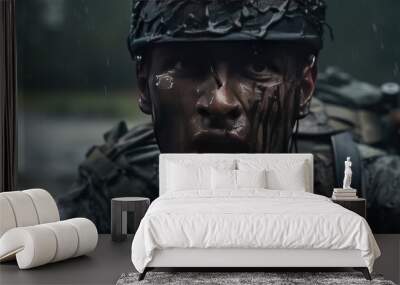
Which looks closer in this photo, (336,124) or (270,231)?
(270,231)

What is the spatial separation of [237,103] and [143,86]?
1.11m

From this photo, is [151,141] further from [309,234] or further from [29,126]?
[309,234]

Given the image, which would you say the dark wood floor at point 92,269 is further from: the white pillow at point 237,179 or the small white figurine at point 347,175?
the white pillow at point 237,179

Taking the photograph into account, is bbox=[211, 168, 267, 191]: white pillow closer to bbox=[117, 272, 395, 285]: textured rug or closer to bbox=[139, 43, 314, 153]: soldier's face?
bbox=[139, 43, 314, 153]: soldier's face

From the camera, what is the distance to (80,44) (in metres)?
7.85

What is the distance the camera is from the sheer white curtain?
24.6 feet

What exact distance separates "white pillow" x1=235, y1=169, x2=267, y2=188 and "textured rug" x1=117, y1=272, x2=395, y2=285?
1.57m

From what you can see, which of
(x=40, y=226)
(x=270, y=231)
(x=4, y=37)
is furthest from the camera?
(x=4, y=37)

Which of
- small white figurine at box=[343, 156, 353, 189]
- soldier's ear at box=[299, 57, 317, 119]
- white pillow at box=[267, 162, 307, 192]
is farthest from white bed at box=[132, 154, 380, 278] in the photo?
soldier's ear at box=[299, 57, 317, 119]

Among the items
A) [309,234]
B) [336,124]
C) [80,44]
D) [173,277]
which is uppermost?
[80,44]

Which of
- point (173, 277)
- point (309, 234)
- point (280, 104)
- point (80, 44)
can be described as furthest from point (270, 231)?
point (80, 44)

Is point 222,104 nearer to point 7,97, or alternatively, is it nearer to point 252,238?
point 7,97

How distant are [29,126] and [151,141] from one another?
1446 mm

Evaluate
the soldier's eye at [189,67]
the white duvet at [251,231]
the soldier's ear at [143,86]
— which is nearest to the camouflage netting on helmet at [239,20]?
the soldier's eye at [189,67]
